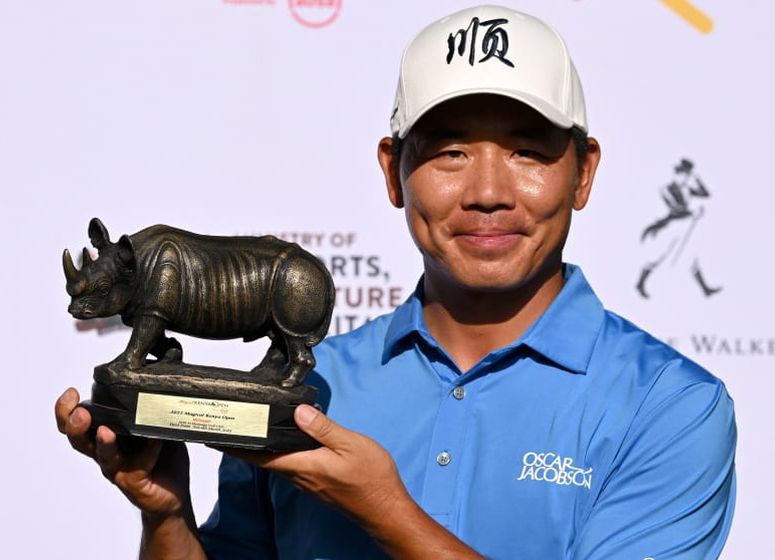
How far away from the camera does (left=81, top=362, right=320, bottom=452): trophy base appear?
65.4 inches

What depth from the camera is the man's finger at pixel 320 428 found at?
63.3 inches

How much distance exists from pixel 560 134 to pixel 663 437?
43 cm

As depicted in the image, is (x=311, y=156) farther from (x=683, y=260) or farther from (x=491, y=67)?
(x=491, y=67)

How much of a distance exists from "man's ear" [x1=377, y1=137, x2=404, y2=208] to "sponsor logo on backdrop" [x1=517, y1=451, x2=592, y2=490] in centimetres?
43

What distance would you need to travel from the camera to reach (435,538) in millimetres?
1621

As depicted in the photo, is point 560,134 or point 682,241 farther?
point 682,241

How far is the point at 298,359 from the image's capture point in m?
1.77

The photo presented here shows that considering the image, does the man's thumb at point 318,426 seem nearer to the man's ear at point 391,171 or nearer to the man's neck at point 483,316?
the man's neck at point 483,316

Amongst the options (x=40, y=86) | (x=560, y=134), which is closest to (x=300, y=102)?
(x=40, y=86)

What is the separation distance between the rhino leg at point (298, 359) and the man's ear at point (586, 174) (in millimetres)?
441

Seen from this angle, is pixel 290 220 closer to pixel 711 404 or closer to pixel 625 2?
pixel 625 2

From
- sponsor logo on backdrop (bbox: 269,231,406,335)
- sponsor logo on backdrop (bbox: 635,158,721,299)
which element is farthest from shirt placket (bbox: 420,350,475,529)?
sponsor logo on backdrop (bbox: 635,158,721,299)

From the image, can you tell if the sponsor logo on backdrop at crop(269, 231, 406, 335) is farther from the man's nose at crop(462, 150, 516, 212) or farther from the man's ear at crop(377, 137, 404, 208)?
the man's nose at crop(462, 150, 516, 212)

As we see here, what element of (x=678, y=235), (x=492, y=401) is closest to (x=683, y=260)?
(x=678, y=235)
